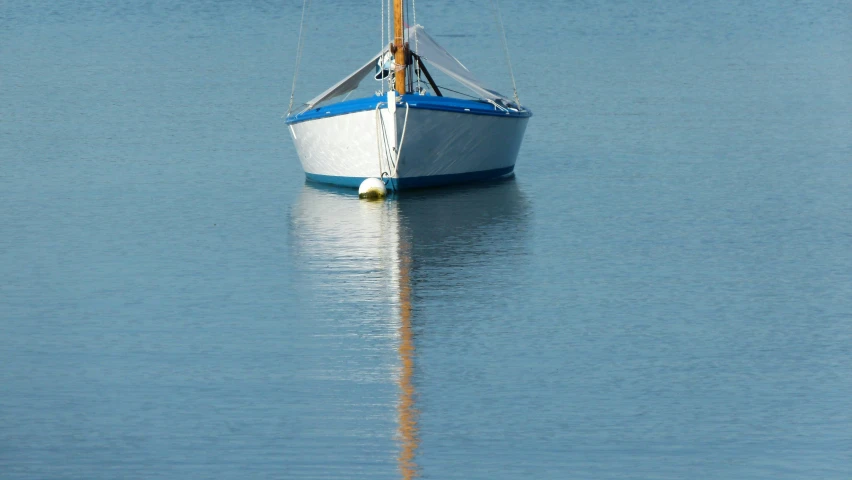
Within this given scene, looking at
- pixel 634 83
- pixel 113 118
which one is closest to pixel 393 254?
pixel 113 118

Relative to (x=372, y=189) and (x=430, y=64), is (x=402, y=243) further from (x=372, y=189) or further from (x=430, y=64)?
(x=430, y=64)

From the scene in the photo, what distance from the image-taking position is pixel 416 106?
83.8 feet

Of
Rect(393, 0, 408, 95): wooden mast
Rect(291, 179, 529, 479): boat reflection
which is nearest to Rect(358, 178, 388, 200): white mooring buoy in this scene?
Rect(291, 179, 529, 479): boat reflection

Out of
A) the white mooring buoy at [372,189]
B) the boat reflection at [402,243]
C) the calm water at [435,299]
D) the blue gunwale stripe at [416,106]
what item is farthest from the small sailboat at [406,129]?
the calm water at [435,299]

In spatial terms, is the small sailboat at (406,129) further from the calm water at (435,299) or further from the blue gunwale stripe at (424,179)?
the calm water at (435,299)

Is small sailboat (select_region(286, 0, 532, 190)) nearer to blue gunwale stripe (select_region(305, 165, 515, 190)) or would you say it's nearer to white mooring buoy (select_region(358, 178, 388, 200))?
blue gunwale stripe (select_region(305, 165, 515, 190))

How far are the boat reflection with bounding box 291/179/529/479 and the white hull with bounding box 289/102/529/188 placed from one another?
37cm

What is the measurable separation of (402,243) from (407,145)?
431 centimetres

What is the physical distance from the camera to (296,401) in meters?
14.1

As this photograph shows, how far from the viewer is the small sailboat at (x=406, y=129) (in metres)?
25.8

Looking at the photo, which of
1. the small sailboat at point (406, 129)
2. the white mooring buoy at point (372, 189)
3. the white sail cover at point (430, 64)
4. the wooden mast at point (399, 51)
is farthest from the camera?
the white sail cover at point (430, 64)

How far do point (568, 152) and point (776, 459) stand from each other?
64.2 feet

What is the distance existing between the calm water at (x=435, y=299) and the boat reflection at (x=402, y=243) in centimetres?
7

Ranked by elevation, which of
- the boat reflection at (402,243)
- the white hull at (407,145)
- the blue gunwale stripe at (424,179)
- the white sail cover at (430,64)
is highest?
the white sail cover at (430,64)
